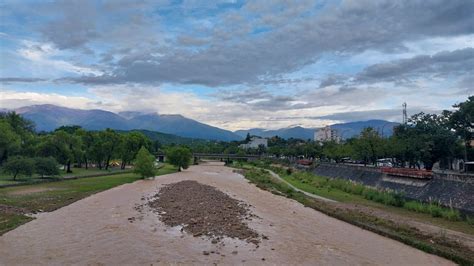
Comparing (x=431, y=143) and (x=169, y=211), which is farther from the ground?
(x=431, y=143)

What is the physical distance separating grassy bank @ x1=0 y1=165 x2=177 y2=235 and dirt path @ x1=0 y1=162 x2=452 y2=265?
1.84 meters

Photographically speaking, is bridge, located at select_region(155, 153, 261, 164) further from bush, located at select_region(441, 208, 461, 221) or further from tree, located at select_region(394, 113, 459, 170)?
bush, located at select_region(441, 208, 461, 221)

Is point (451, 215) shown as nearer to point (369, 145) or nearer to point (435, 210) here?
point (435, 210)

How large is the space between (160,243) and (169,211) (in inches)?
499

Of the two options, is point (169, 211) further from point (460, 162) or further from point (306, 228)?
point (460, 162)

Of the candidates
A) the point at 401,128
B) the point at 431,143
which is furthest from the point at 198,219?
the point at 401,128

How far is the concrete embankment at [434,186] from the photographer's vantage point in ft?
127

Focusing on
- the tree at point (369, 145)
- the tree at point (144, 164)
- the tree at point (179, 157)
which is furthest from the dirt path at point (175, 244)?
the tree at point (179, 157)

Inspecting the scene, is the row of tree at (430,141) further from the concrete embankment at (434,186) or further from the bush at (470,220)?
the bush at (470,220)

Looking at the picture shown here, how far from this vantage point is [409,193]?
160ft

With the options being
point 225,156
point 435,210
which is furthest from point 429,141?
point 225,156

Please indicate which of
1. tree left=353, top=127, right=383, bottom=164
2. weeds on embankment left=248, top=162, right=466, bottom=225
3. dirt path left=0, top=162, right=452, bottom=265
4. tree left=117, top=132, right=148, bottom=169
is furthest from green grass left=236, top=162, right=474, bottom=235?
tree left=117, top=132, right=148, bottom=169

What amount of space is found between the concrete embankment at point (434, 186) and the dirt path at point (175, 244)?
1335 centimetres

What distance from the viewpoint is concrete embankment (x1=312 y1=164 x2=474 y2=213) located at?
38.8 metres
